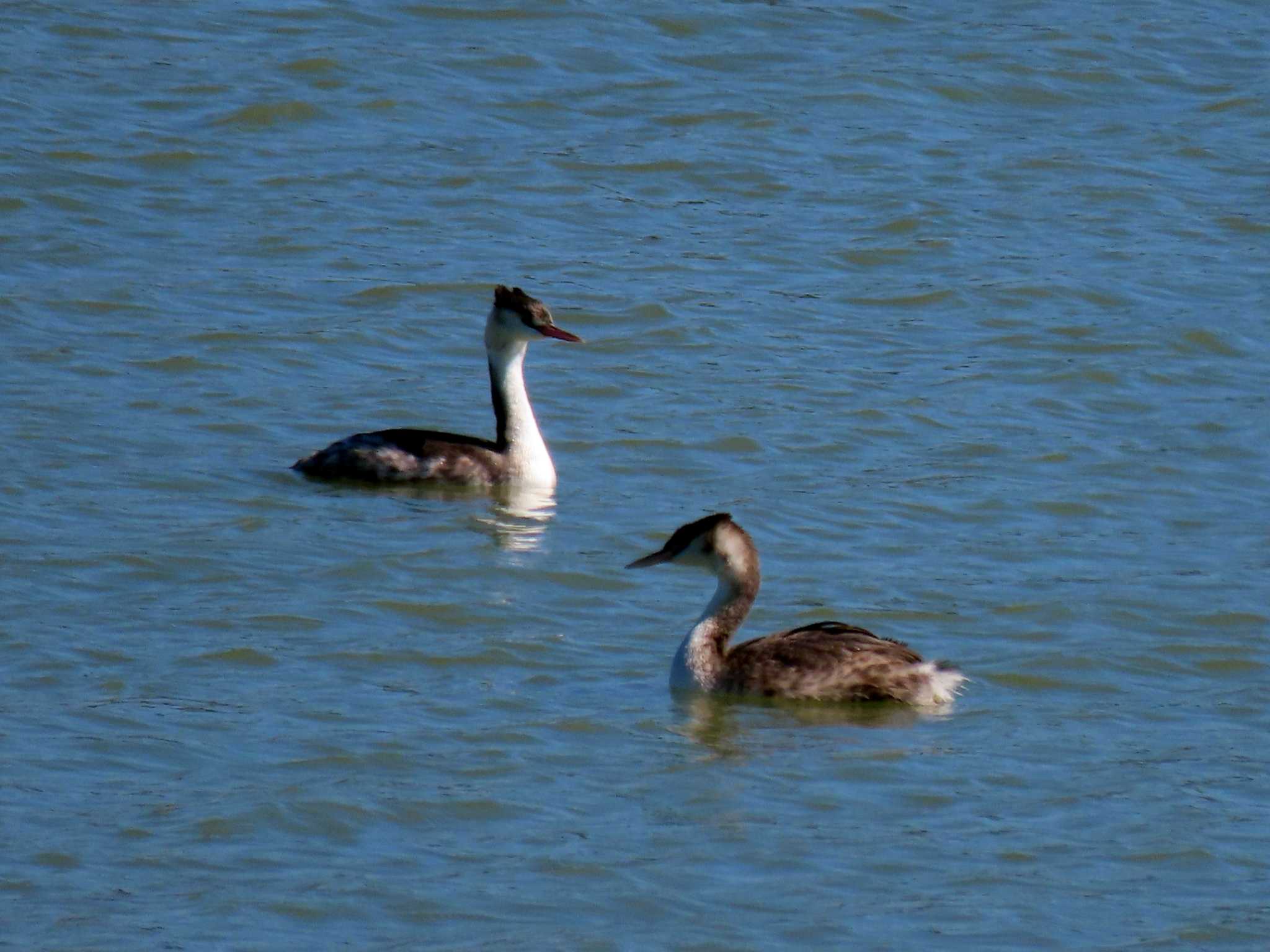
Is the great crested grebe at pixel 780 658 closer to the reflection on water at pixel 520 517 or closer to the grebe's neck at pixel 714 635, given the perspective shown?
the grebe's neck at pixel 714 635

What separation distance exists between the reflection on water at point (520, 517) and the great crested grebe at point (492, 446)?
94mm

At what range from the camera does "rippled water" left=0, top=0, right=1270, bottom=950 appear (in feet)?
27.2

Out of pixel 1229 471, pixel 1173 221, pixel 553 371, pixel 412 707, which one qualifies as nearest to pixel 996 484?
pixel 1229 471

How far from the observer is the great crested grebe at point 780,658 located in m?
10.2

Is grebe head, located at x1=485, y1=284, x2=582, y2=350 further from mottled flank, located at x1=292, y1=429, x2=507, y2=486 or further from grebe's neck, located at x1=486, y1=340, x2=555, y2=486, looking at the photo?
mottled flank, located at x1=292, y1=429, x2=507, y2=486

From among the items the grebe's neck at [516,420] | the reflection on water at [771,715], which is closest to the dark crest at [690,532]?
the reflection on water at [771,715]

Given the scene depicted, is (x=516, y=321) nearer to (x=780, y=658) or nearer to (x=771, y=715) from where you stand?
(x=780, y=658)

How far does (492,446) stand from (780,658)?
4011mm

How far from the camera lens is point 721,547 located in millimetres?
10719

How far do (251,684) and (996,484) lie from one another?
513 cm

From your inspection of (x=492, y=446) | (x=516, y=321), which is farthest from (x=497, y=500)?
(x=516, y=321)

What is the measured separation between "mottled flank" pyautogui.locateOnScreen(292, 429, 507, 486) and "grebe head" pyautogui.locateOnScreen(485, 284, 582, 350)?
876mm

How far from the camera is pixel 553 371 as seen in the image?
16.2 metres

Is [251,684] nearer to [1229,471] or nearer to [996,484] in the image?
[996,484]
